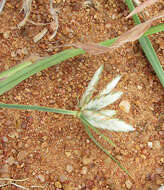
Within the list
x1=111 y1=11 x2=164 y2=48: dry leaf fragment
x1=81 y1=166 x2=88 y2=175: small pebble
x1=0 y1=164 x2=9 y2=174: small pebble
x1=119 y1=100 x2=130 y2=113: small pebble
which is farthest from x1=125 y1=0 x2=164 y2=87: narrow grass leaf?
x1=0 y1=164 x2=9 y2=174: small pebble

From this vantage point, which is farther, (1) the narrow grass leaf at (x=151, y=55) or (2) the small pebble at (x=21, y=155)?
(1) the narrow grass leaf at (x=151, y=55)

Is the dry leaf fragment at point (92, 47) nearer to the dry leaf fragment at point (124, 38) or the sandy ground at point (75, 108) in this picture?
the dry leaf fragment at point (124, 38)

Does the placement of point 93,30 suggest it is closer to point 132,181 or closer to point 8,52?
point 8,52

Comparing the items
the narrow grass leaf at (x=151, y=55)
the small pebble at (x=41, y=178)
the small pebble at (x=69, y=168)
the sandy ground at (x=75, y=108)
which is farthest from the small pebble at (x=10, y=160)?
the narrow grass leaf at (x=151, y=55)

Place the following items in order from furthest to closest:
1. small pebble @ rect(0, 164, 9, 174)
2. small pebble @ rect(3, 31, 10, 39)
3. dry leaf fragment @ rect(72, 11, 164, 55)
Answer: small pebble @ rect(3, 31, 10, 39)
small pebble @ rect(0, 164, 9, 174)
dry leaf fragment @ rect(72, 11, 164, 55)

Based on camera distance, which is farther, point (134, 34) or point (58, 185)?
point (58, 185)

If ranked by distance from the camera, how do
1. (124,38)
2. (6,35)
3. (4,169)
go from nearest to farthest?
1. (124,38)
2. (4,169)
3. (6,35)

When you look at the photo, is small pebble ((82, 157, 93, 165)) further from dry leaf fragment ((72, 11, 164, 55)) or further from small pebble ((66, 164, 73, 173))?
dry leaf fragment ((72, 11, 164, 55))

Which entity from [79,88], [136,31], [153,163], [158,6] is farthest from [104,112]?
[158,6]

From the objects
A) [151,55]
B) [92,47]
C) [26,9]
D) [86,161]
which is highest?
[26,9]

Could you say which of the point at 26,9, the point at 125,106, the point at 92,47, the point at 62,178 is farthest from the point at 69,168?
the point at 26,9

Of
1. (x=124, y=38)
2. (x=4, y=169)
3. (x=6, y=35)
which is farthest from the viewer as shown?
(x=6, y=35)

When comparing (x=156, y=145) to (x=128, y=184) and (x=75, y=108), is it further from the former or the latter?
(x=75, y=108)
